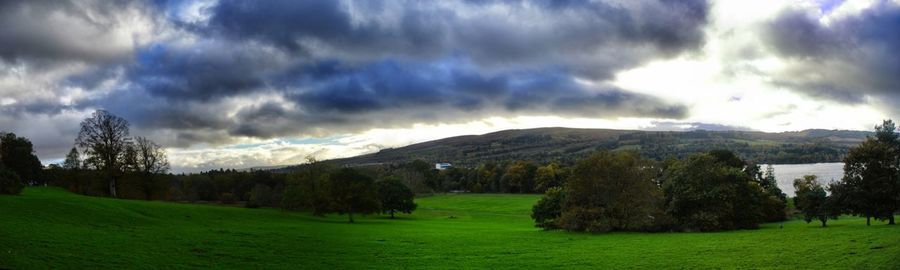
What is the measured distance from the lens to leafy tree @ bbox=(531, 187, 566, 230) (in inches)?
2520

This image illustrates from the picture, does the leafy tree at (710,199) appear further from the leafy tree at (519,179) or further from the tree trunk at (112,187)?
the leafy tree at (519,179)

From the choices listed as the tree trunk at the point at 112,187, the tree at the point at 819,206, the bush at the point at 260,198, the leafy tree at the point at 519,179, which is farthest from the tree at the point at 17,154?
the leafy tree at the point at 519,179

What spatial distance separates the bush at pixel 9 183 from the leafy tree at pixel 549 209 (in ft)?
186

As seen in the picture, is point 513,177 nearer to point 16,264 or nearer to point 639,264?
point 639,264

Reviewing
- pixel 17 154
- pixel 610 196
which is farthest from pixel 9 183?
pixel 610 196

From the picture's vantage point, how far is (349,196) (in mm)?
80500

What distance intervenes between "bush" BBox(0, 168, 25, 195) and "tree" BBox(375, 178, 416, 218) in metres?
53.9

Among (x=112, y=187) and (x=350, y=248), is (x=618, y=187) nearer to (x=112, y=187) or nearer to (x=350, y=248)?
(x=350, y=248)

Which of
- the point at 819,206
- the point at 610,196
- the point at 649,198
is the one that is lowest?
the point at 819,206

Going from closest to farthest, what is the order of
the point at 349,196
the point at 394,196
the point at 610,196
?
the point at 610,196
the point at 349,196
the point at 394,196

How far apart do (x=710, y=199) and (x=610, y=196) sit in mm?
10714

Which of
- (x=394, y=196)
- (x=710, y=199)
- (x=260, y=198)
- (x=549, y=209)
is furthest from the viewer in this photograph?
(x=260, y=198)

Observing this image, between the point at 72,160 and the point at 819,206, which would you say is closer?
the point at 819,206

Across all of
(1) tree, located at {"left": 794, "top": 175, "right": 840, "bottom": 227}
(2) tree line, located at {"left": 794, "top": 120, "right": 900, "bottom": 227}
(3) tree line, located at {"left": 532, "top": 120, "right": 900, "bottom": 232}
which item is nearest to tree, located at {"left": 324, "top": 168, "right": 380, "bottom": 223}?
(3) tree line, located at {"left": 532, "top": 120, "right": 900, "bottom": 232}
